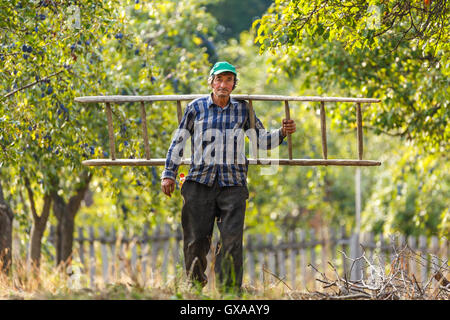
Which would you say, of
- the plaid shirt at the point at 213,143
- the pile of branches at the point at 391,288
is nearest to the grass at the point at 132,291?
the pile of branches at the point at 391,288

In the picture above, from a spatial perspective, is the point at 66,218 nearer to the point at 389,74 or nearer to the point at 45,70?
the point at 45,70

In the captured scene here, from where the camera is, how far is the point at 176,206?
8414mm

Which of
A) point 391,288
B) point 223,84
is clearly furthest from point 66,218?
point 391,288

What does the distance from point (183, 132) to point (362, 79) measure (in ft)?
9.51

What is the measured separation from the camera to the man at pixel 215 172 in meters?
4.73

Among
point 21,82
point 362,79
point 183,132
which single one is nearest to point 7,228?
point 21,82

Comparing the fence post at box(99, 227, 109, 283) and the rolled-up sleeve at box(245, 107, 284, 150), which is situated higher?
the rolled-up sleeve at box(245, 107, 284, 150)

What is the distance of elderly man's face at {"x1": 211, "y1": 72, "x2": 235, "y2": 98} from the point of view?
4.73m

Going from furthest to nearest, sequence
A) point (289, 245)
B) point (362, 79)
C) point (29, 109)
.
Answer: point (289, 245), point (362, 79), point (29, 109)

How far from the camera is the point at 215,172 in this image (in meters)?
4.77

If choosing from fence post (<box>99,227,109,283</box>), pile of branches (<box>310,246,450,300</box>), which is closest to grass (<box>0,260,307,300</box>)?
pile of branches (<box>310,246,450,300</box>)

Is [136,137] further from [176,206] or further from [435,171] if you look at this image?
[435,171]

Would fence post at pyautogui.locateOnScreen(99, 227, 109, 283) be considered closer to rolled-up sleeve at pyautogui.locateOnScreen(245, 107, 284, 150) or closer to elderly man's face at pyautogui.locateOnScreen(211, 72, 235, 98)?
rolled-up sleeve at pyautogui.locateOnScreen(245, 107, 284, 150)
